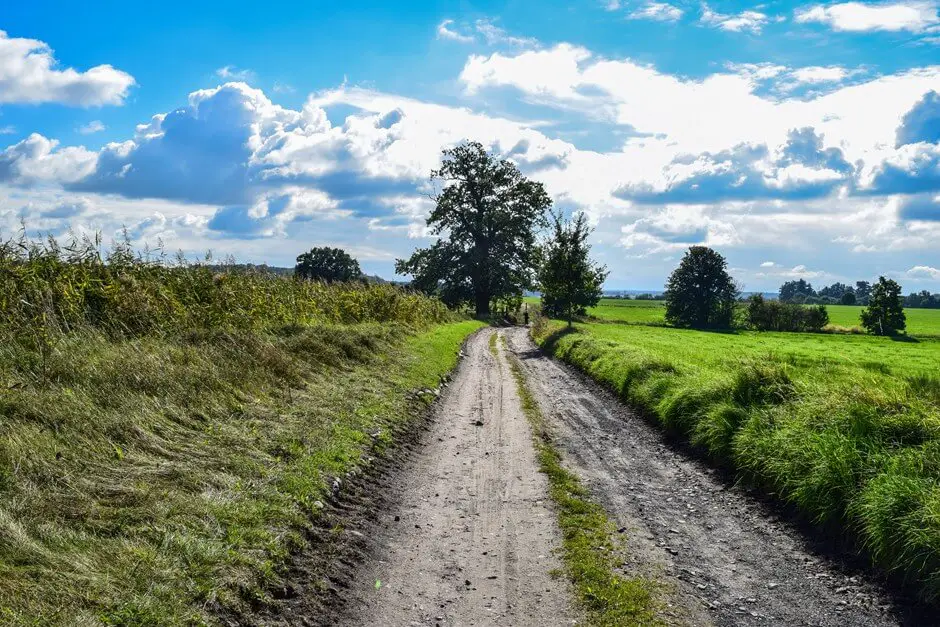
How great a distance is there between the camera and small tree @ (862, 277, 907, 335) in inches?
2692

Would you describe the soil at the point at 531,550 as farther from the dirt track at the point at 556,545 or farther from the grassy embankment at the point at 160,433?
the grassy embankment at the point at 160,433

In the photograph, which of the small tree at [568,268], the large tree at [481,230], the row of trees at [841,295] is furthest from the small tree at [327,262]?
the row of trees at [841,295]

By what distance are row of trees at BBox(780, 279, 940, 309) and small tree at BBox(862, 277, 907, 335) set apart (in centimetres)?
8758

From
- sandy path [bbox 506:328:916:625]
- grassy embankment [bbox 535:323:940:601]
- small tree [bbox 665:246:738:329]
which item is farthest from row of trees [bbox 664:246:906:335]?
sandy path [bbox 506:328:916:625]

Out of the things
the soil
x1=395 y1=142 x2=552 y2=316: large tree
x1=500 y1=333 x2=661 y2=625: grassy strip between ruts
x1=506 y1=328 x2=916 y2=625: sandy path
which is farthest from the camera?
x1=395 y1=142 x2=552 y2=316: large tree

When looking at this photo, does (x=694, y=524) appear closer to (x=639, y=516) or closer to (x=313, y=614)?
(x=639, y=516)

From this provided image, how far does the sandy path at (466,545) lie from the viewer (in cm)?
578

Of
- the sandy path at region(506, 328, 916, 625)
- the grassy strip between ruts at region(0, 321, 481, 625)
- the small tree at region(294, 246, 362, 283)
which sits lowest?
the sandy path at region(506, 328, 916, 625)

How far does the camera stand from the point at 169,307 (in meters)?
13.9

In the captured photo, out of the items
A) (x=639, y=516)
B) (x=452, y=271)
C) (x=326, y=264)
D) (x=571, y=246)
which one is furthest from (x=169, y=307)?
(x=326, y=264)

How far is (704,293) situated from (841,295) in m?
142

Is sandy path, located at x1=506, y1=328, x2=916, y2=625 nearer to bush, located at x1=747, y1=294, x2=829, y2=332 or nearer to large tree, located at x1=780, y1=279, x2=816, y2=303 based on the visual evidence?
bush, located at x1=747, y1=294, x2=829, y2=332

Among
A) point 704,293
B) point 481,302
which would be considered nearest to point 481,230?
point 481,302

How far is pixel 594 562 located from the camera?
265 inches
